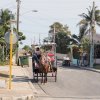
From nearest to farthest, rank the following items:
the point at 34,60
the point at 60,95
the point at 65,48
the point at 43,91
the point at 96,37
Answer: the point at 60,95
the point at 43,91
the point at 34,60
the point at 96,37
the point at 65,48

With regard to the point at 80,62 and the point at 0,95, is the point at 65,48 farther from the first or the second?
the point at 0,95

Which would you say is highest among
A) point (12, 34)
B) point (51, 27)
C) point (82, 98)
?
point (51, 27)

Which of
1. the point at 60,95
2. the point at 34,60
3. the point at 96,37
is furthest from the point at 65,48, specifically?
the point at 60,95

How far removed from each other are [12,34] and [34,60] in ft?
20.0

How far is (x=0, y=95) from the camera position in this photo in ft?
54.2

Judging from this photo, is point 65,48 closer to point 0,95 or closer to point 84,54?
point 84,54

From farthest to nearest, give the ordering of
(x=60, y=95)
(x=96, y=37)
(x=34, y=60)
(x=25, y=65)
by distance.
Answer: (x=96, y=37)
(x=25, y=65)
(x=34, y=60)
(x=60, y=95)

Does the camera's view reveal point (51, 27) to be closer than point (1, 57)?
No

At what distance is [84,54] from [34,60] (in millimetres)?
42201

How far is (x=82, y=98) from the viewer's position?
57.4ft

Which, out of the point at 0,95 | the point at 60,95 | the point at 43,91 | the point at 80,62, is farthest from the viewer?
the point at 80,62

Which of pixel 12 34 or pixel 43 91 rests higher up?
pixel 12 34

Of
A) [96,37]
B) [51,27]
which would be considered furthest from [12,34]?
[51,27]

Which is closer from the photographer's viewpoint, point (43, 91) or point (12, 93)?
point (12, 93)
